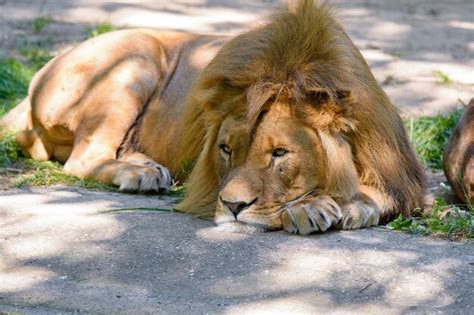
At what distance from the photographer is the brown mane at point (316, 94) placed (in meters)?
4.70

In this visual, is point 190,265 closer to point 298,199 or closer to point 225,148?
point 298,199

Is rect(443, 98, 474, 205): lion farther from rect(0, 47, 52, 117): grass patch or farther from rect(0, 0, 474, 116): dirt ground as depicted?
rect(0, 47, 52, 117): grass patch

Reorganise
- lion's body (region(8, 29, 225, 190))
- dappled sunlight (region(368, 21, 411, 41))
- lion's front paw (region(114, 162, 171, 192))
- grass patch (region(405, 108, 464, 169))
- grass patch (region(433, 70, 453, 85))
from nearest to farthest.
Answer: lion's front paw (region(114, 162, 171, 192)) → lion's body (region(8, 29, 225, 190)) → grass patch (region(405, 108, 464, 169)) → grass patch (region(433, 70, 453, 85)) → dappled sunlight (region(368, 21, 411, 41))

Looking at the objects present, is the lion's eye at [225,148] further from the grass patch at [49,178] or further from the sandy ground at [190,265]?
the grass patch at [49,178]

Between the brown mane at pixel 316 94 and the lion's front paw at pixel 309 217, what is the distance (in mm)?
167

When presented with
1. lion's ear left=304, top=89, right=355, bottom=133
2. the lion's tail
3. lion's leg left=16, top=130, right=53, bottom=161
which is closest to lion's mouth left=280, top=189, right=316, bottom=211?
lion's ear left=304, top=89, right=355, bottom=133

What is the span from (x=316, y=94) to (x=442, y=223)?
2.55 feet

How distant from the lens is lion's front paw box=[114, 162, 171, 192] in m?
5.58

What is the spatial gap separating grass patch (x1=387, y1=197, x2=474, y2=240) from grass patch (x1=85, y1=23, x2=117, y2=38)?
12.8 feet

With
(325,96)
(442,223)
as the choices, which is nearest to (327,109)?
(325,96)

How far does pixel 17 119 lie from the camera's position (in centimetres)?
687

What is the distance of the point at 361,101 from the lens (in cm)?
477

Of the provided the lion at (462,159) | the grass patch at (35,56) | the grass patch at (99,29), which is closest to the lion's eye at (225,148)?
the lion at (462,159)

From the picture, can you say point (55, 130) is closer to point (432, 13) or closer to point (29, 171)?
point (29, 171)
